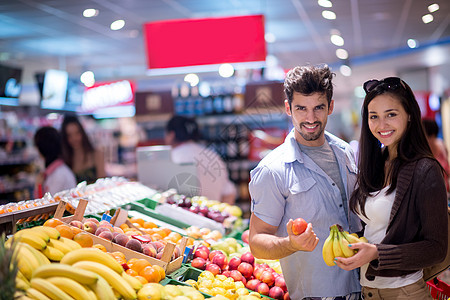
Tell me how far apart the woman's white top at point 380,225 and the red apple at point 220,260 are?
1.12m

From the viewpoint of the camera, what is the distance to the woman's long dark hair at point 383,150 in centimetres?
218

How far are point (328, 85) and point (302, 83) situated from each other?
0.16 metres

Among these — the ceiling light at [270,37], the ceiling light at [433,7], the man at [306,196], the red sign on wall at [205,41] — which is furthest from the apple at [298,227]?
the ceiling light at [270,37]

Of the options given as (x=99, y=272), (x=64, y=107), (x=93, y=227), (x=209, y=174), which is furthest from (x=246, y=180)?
Result: (x=99, y=272)

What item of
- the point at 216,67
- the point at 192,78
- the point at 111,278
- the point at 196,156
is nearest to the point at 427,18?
the point at 216,67

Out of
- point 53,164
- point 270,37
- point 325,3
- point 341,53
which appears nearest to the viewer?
point 53,164

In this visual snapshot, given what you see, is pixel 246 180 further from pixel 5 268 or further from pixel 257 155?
pixel 5 268

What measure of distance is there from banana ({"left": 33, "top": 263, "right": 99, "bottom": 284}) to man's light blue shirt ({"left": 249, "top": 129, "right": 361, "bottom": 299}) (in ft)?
3.19

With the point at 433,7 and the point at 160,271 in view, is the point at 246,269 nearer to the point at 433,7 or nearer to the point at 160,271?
the point at 160,271

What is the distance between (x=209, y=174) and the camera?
5398mm

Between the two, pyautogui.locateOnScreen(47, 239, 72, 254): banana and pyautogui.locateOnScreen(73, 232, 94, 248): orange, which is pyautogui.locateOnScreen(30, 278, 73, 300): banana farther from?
pyautogui.locateOnScreen(73, 232, 94, 248): orange

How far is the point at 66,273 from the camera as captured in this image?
1773mm

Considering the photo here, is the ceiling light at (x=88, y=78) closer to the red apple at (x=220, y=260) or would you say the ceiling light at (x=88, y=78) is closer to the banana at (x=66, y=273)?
the red apple at (x=220, y=260)

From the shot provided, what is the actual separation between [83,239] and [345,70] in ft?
48.4
